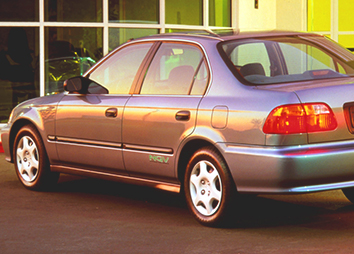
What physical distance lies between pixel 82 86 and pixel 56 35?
6.19m

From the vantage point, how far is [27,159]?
805 cm

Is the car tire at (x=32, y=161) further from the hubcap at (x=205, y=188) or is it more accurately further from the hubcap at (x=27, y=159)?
the hubcap at (x=205, y=188)

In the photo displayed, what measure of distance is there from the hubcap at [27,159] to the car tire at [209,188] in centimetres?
246

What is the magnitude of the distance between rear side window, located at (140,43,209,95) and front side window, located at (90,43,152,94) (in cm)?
24

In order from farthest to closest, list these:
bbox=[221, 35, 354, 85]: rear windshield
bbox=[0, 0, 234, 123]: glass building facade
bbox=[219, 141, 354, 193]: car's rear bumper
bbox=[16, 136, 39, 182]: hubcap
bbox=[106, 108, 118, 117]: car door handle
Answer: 1. bbox=[0, 0, 234, 123]: glass building facade
2. bbox=[16, 136, 39, 182]: hubcap
3. bbox=[106, 108, 118, 117]: car door handle
4. bbox=[221, 35, 354, 85]: rear windshield
5. bbox=[219, 141, 354, 193]: car's rear bumper

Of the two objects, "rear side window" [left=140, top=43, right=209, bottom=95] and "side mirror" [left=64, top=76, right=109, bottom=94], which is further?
"side mirror" [left=64, top=76, right=109, bottom=94]

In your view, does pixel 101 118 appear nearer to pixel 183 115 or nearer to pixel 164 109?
pixel 164 109

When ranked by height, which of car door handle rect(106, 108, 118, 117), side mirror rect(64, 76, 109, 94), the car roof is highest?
the car roof

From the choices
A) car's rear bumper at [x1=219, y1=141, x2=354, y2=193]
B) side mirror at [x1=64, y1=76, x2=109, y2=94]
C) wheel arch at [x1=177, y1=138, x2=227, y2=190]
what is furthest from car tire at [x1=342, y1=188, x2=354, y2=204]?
side mirror at [x1=64, y1=76, x2=109, y2=94]

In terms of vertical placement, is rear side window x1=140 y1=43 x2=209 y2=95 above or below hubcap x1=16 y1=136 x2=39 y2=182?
above

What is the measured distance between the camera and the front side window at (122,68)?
6938mm

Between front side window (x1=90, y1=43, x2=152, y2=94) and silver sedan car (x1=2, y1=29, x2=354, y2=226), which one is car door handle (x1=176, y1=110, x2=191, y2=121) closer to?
silver sedan car (x1=2, y1=29, x2=354, y2=226)

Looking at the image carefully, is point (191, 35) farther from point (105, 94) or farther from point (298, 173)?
point (298, 173)

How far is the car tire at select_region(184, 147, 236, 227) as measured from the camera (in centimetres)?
579
